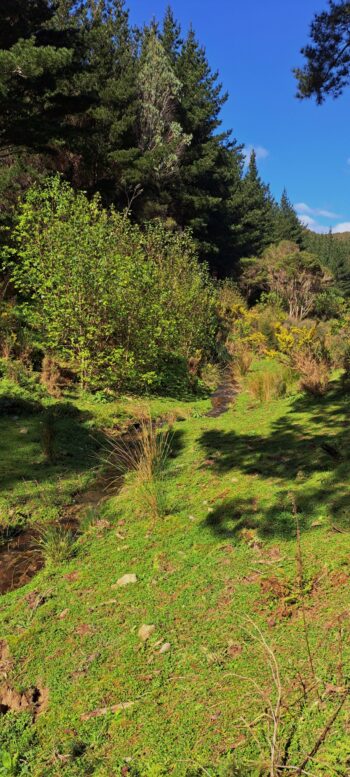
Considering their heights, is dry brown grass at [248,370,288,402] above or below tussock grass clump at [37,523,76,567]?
above

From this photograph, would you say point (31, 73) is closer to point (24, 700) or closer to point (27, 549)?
point (27, 549)

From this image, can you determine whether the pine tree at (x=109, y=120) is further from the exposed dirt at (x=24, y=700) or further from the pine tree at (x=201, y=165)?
the exposed dirt at (x=24, y=700)

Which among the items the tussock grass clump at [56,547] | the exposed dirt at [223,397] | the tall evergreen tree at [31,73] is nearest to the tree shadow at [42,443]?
the tussock grass clump at [56,547]

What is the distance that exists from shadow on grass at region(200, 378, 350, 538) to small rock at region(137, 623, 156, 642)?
896mm

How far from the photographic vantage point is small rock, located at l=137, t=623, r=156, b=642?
2.26m

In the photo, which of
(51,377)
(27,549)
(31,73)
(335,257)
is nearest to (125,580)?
(27,549)

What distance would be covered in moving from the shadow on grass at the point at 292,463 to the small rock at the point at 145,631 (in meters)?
0.90

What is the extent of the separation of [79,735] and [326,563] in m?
1.44

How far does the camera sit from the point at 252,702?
169 centimetres

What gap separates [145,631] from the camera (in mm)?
2297

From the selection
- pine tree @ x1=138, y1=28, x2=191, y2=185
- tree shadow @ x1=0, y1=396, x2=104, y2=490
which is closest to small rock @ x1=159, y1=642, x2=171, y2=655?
tree shadow @ x1=0, y1=396, x2=104, y2=490

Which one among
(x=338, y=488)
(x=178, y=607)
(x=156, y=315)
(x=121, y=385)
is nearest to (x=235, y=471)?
(x=338, y=488)

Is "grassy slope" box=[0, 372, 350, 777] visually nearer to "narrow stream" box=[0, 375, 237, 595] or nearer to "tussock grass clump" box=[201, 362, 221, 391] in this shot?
"narrow stream" box=[0, 375, 237, 595]

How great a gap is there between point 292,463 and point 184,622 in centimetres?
210
